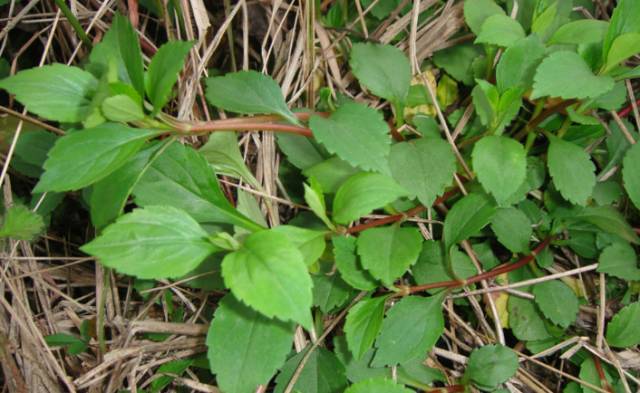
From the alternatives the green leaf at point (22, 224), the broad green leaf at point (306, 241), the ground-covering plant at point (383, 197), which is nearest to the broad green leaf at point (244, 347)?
the ground-covering plant at point (383, 197)

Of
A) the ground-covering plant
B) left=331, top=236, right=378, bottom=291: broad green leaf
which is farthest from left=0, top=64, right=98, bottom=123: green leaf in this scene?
left=331, top=236, right=378, bottom=291: broad green leaf

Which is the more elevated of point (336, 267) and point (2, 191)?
point (2, 191)

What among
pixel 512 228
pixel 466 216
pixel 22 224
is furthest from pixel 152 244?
pixel 512 228

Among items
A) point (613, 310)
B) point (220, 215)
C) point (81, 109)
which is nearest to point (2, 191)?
point (81, 109)

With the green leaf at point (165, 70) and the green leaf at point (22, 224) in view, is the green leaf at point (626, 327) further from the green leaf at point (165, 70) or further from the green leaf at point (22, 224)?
the green leaf at point (22, 224)

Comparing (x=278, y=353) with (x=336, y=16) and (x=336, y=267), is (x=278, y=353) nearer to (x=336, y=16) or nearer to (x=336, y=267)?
(x=336, y=267)

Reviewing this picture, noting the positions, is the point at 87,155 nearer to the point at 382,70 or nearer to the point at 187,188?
the point at 187,188
